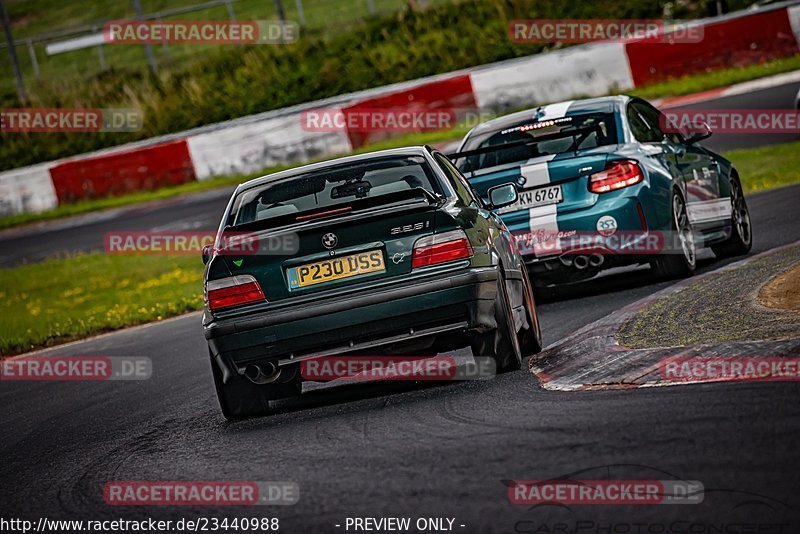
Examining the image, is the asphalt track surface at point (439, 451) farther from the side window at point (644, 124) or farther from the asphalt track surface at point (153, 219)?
the asphalt track surface at point (153, 219)

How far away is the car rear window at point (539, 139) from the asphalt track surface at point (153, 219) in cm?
882

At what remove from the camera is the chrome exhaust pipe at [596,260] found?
1004 centimetres

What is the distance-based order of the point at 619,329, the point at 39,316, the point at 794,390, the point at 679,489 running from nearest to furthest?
the point at 679,489 < the point at 794,390 < the point at 619,329 < the point at 39,316

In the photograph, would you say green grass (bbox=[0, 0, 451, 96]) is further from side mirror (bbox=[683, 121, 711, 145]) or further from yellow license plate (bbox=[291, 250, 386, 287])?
yellow license plate (bbox=[291, 250, 386, 287])

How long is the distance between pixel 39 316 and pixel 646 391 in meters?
10.7

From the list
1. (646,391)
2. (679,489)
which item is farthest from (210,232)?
(679,489)

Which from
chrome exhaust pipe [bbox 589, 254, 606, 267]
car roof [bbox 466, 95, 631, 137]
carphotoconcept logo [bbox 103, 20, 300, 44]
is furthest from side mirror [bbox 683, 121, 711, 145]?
carphotoconcept logo [bbox 103, 20, 300, 44]

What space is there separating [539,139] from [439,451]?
5.18m

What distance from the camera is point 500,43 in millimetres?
26922

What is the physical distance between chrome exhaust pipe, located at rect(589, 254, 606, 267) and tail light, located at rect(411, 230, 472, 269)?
3274 mm

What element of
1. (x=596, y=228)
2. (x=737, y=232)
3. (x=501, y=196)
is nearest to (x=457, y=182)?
(x=501, y=196)

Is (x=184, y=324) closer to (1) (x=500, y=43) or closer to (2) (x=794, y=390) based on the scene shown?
(2) (x=794, y=390)

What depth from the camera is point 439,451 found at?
558 cm

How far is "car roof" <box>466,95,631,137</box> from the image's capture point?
35.0 feet
